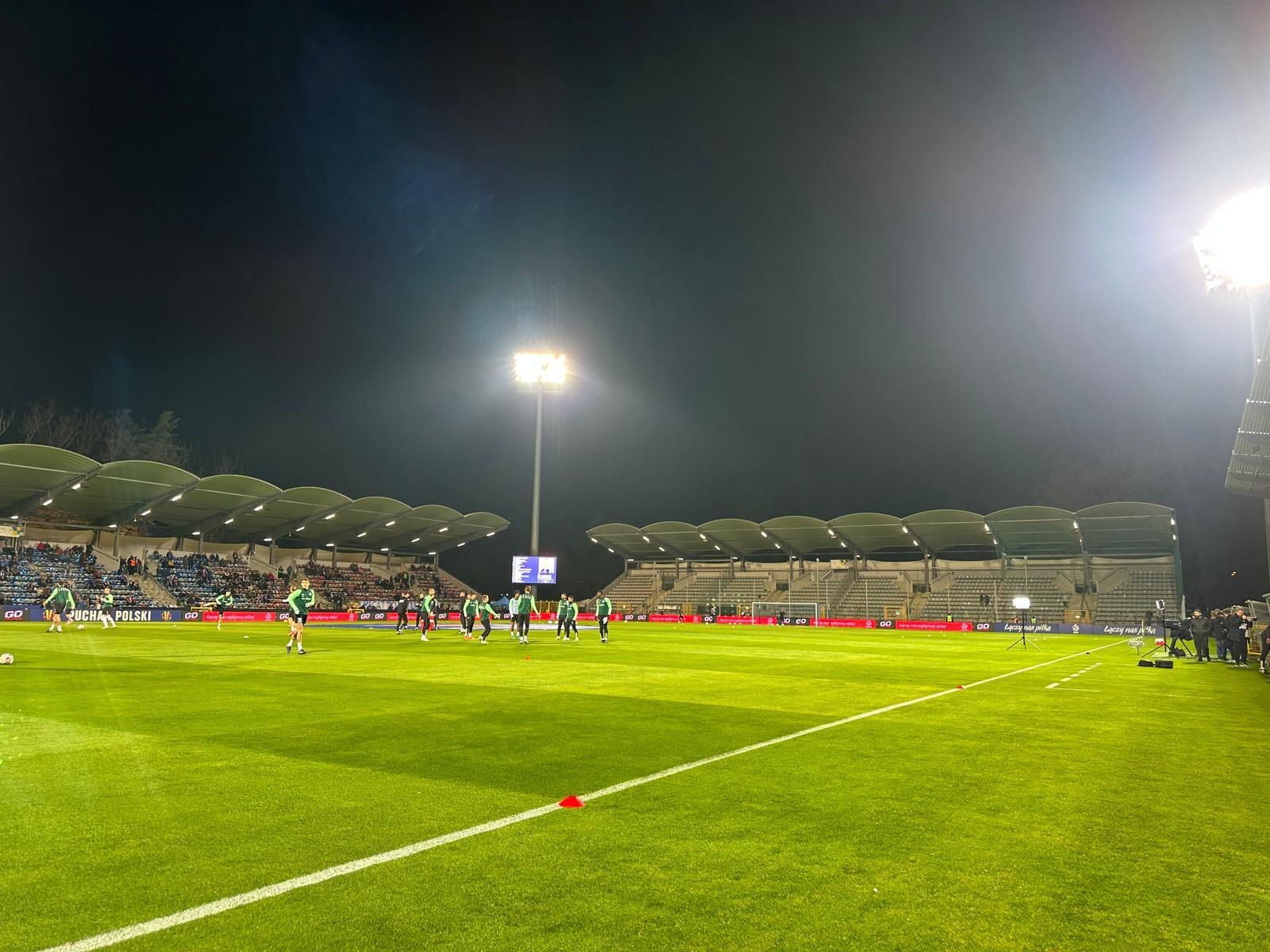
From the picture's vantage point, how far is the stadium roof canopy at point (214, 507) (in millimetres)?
44250

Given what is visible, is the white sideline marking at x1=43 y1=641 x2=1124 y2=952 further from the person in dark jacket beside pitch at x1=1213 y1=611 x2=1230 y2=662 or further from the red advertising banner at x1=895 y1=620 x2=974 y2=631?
the red advertising banner at x1=895 y1=620 x2=974 y2=631

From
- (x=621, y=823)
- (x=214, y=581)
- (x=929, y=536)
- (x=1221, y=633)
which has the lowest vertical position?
(x=621, y=823)

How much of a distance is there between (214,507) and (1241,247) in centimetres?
5736

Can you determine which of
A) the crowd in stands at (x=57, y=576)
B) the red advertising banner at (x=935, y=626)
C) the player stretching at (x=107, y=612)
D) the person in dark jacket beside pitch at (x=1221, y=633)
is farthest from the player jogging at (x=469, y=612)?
the red advertising banner at (x=935, y=626)

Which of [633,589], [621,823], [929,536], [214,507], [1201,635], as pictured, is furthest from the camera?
[633,589]

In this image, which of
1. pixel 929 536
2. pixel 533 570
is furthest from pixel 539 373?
pixel 929 536

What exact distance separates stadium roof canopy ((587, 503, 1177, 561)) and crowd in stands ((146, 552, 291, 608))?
28.9 m

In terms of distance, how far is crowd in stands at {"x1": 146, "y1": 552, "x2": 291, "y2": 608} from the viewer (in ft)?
173

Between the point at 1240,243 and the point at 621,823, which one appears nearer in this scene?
the point at 621,823

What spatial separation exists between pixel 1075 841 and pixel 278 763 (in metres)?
6.29

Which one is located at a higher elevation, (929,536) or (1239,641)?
(929,536)

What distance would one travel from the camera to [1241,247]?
76.0ft

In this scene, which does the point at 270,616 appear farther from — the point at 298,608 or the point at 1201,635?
the point at 1201,635

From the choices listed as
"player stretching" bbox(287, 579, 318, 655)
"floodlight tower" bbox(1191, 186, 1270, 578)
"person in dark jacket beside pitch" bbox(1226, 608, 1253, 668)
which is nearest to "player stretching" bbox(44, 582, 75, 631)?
"player stretching" bbox(287, 579, 318, 655)
